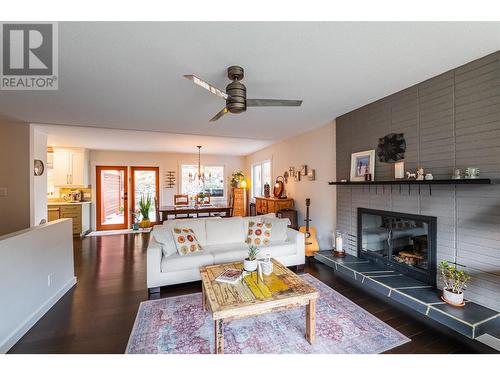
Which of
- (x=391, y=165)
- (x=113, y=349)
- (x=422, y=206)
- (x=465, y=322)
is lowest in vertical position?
(x=113, y=349)

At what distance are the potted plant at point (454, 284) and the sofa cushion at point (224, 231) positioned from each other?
245cm

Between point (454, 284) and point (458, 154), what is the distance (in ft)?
4.02

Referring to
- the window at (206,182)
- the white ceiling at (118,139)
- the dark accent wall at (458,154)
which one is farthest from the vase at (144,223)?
the dark accent wall at (458,154)

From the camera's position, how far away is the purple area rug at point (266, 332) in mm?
1725

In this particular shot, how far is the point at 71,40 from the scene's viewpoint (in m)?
1.56

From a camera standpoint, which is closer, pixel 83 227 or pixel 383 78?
pixel 383 78

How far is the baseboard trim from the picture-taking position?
1723mm

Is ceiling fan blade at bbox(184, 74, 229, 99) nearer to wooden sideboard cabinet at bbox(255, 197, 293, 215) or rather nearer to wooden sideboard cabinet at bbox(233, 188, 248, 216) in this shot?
wooden sideboard cabinet at bbox(255, 197, 293, 215)

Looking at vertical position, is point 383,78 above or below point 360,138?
above
